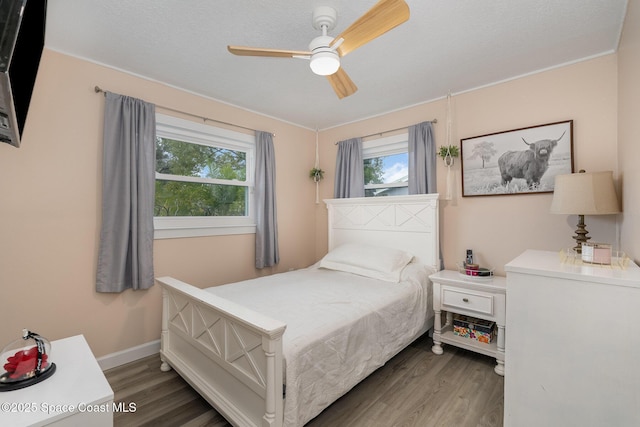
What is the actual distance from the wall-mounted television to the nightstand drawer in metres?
2.85

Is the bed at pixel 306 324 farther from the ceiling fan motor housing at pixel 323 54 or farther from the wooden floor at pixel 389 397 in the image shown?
the ceiling fan motor housing at pixel 323 54

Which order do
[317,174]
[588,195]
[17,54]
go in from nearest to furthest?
[17,54] < [588,195] < [317,174]

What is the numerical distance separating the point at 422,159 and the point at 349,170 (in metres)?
0.98

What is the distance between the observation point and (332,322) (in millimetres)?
1779

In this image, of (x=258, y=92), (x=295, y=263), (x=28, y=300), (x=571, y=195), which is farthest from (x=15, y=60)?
(x=295, y=263)

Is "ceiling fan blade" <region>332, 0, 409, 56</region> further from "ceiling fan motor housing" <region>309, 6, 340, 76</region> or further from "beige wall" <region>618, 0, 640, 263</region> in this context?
"beige wall" <region>618, 0, 640, 263</region>

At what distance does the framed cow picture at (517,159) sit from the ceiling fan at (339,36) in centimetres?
171

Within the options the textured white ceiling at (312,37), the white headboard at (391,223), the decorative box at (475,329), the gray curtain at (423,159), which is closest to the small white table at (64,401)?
the textured white ceiling at (312,37)

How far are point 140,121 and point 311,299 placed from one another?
2.10 meters

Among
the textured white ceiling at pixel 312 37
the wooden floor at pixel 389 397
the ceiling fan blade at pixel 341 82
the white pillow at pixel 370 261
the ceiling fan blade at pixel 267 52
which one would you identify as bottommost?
the wooden floor at pixel 389 397

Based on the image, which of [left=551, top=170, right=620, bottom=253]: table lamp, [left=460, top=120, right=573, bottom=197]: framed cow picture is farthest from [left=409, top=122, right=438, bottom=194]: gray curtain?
[left=551, top=170, right=620, bottom=253]: table lamp

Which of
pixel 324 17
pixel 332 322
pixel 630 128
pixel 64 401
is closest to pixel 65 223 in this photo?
pixel 64 401

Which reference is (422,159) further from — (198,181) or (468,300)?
(198,181)

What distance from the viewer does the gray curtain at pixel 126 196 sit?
2355 millimetres
